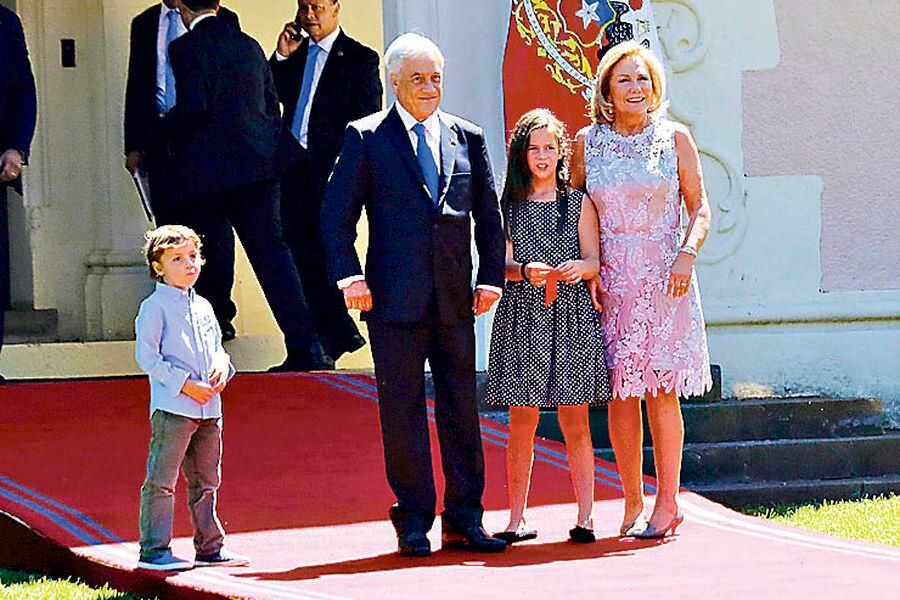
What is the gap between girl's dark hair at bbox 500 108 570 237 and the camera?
243 inches

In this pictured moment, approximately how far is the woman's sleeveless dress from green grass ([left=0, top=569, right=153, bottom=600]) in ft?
4.84

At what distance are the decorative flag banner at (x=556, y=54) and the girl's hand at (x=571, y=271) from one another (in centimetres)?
263

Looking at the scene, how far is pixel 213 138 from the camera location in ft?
32.8

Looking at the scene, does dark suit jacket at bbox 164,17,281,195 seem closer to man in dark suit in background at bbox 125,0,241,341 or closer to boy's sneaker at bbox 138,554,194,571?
man in dark suit in background at bbox 125,0,241,341

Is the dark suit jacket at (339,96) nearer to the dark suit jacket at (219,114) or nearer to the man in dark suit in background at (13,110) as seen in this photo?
the dark suit jacket at (219,114)

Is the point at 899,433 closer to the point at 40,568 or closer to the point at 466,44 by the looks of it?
the point at 466,44

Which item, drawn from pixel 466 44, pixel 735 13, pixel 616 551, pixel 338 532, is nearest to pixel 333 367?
pixel 466 44

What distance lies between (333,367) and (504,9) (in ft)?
7.99

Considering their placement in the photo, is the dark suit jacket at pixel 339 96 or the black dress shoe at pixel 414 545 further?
the dark suit jacket at pixel 339 96

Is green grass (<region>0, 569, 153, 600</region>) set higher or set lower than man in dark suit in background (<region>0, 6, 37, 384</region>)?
lower

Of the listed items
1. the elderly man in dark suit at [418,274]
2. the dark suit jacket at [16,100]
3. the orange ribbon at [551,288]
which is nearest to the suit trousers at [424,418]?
the elderly man in dark suit at [418,274]

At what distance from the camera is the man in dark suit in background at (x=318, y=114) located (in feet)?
34.5

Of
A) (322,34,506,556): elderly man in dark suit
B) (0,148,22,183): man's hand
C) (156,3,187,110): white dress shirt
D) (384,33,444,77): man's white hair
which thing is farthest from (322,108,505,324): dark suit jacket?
(156,3,187,110): white dress shirt

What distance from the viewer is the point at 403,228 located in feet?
19.2
